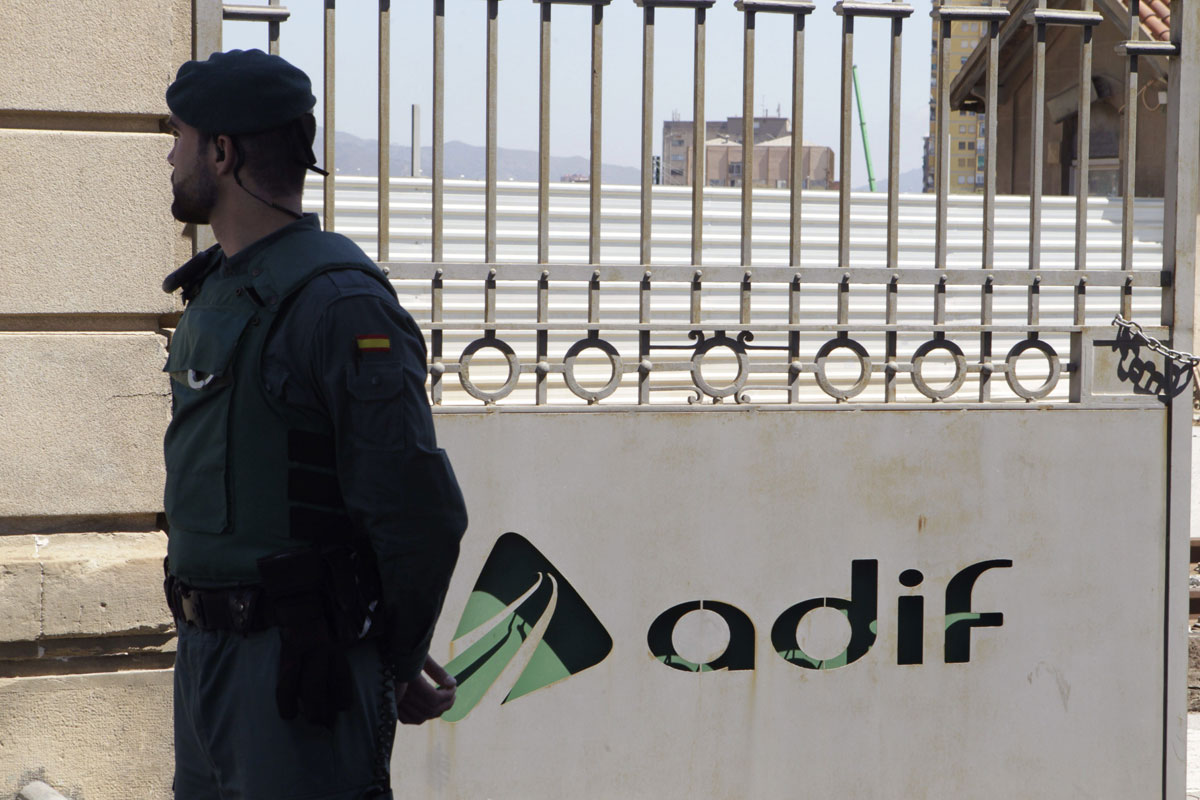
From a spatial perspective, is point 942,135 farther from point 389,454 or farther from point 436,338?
point 389,454

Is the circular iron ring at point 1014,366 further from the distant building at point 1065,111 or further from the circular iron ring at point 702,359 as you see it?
the distant building at point 1065,111

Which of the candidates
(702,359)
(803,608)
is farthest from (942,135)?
(803,608)

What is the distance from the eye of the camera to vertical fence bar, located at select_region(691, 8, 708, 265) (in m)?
4.12

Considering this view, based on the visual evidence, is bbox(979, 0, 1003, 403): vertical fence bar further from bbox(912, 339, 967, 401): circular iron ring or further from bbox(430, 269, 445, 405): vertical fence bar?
bbox(430, 269, 445, 405): vertical fence bar

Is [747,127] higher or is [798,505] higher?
[747,127]

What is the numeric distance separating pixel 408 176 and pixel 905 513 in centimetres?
198

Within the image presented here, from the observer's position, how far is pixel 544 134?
161 inches

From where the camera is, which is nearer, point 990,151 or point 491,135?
point 491,135

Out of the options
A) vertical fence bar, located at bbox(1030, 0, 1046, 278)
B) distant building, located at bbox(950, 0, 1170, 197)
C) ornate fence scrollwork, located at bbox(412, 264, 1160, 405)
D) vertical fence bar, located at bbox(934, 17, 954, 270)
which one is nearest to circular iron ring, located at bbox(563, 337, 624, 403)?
ornate fence scrollwork, located at bbox(412, 264, 1160, 405)

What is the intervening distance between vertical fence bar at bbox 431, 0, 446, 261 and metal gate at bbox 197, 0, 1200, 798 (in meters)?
0.01

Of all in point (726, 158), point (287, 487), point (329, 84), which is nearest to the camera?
point (287, 487)

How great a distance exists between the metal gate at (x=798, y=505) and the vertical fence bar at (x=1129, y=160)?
17 mm

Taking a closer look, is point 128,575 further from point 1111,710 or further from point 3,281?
point 1111,710

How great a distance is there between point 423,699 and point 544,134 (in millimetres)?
2199
